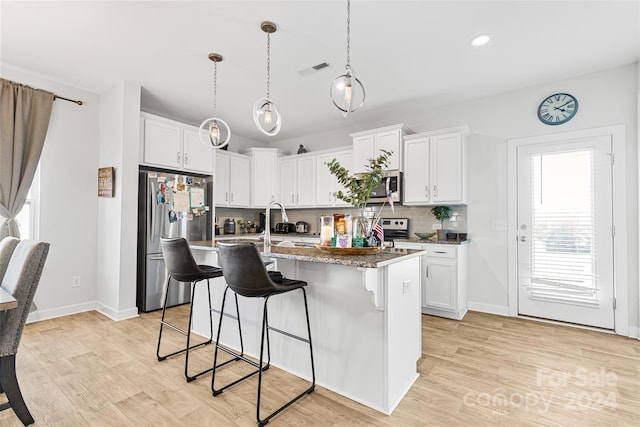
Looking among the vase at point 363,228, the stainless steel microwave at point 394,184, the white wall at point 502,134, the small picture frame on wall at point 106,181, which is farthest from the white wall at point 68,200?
the white wall at point 502,134

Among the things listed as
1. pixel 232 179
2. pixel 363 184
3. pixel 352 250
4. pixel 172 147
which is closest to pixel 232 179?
pixel 232 179

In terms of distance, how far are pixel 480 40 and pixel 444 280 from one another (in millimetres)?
2450

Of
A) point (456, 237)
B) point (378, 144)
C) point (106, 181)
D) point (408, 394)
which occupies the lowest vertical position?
point (408, 394)

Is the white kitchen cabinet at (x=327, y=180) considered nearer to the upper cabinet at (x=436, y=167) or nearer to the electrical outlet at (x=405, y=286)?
the upper cabinet at (x=436, y=167)

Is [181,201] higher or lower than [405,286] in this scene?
higher

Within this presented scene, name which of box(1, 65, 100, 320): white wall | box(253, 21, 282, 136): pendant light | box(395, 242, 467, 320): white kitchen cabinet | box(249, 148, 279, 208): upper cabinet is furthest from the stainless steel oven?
box(1, 65, 100, 320): white wall

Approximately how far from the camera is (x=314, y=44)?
2734 mm

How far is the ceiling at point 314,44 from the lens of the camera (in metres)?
2.30

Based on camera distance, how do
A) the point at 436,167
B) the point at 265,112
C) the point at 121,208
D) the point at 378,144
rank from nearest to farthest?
the point at 265,112 → the point at 121,208 → the point at 436,167 → the point at 378,144

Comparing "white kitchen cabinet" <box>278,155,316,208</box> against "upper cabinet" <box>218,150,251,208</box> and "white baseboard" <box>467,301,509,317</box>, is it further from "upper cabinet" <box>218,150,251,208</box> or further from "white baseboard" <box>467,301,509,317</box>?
"white baseboard" <box>467,301,509,317</box>

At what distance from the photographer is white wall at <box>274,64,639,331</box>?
306 cm

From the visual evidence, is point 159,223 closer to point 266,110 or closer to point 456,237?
point 266,110

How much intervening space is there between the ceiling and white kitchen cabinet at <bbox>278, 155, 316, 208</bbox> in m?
1.50

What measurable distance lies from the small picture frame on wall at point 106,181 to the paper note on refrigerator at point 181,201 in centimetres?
67
